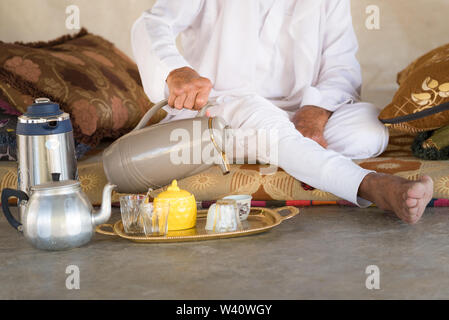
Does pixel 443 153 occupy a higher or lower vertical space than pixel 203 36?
lower

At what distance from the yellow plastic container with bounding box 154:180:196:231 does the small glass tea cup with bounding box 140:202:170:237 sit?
2 cm

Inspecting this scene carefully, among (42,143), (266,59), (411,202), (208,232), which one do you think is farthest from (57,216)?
(266,59)

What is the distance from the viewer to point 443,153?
72.1 inches

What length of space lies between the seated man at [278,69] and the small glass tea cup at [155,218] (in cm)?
35

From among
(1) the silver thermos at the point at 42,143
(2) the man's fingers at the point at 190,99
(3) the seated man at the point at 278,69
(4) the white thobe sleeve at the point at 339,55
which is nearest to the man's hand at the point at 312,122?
(3) the seated man at the point at 278,69

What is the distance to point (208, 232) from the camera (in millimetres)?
1497

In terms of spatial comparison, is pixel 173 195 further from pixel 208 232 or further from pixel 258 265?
pixel 258 265

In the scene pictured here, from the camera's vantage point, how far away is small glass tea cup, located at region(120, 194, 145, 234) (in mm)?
1488

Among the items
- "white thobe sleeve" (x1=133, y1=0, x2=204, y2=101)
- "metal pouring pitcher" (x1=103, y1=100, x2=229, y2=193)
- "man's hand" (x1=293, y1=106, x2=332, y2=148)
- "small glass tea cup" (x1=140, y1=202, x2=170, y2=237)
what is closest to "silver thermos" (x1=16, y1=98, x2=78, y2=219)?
"metal pouring pitcher" (x1=103, y1=100, x2=229, y2=193)

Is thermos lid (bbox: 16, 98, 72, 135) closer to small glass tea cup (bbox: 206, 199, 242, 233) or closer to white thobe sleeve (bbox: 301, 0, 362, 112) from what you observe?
small glass tea cup (bbox: 206, 199, 242, 233)

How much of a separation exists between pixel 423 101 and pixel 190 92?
0.75 meters

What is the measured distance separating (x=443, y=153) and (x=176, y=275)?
1.01 m
